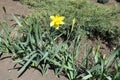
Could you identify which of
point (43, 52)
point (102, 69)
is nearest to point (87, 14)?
point (43, 52)

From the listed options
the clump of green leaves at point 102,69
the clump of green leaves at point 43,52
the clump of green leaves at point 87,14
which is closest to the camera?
the clump of green leaves at point 102,69

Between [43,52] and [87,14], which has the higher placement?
[87,14]

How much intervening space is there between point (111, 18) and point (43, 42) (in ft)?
5.02

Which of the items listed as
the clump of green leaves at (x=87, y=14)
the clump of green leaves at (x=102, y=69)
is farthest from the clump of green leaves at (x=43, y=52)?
the clump of green leaves at (x=87, y=14)

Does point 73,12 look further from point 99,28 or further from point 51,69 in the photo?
point 51,69

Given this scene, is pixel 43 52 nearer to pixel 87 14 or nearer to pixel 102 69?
pixel 102 69

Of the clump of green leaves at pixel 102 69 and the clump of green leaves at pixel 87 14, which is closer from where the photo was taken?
the clump of green leaves at pixel 102 69

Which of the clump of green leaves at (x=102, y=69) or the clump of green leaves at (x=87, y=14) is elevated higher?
the clump of green leaves at (x=87, y=14)

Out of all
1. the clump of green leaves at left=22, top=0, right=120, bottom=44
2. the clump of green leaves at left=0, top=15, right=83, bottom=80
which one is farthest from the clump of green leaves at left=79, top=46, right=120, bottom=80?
the clump of green leaves at left=22, top=0, right=120, bottom=44

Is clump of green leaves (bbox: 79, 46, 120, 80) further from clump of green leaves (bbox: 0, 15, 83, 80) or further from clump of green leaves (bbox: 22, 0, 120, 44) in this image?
clump of green leaves (bbox: 22, 0, 120, 44)

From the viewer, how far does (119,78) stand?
3.22 meters

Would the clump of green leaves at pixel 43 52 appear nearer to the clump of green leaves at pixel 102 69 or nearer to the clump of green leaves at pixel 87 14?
the clump of green leaves at pixel 102 69

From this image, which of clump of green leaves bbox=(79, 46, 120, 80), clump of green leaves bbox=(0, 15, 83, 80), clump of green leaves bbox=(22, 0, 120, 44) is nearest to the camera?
clump of green leaves bbox=(79, 46, 120, 80)

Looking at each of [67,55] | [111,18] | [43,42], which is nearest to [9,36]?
[43,42]
